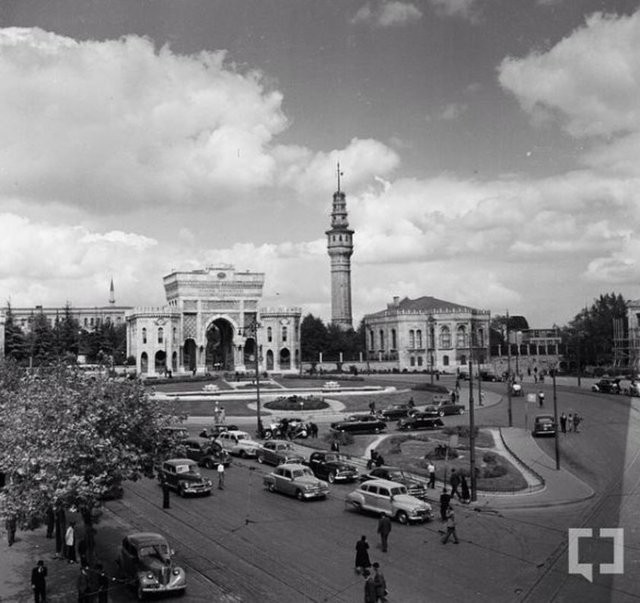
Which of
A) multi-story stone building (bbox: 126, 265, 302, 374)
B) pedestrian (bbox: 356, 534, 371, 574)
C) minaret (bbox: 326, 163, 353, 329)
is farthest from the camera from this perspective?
minaret (bbox: 326, 163, 353, 329)

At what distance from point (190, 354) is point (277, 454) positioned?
72965 mm

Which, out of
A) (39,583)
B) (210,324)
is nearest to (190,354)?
(210,324)

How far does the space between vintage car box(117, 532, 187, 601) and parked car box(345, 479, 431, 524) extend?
27.4 feet

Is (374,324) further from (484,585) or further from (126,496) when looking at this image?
(484,585)

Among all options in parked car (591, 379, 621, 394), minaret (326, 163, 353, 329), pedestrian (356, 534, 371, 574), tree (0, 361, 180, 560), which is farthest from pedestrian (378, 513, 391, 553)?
minaret (326, 163, 353, 329)

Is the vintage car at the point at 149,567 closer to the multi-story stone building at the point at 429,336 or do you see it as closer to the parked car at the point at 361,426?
the parked car at the point at 361,426

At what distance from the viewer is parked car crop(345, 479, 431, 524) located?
25250mm

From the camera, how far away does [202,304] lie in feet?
347

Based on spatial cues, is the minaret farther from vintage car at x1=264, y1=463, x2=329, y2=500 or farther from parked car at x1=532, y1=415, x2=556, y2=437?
vintage car at x1=264, y1=463, x2=329, y2=500

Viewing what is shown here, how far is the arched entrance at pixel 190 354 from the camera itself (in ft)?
348

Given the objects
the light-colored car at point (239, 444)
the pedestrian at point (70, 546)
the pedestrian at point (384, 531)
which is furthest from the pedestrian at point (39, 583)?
the light-colored car at point (239, 444)

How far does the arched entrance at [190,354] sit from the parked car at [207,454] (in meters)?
67.4

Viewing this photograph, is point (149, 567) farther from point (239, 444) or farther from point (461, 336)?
point (461, 336)

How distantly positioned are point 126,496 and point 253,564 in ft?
37.3
